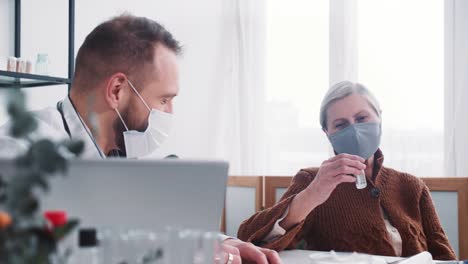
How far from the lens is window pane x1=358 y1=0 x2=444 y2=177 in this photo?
302cm

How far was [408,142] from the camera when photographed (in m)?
3.08

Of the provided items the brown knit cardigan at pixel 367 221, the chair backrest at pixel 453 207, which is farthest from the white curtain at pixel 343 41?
the brown knit cardigan at pixel 367 221

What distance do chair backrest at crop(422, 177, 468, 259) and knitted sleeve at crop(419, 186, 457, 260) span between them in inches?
6.2

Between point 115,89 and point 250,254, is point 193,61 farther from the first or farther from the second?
point 250,254

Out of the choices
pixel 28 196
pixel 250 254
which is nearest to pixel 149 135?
pixel 250 254

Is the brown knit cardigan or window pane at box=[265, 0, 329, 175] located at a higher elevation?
window pane at box=[265, 0, 329, 175]

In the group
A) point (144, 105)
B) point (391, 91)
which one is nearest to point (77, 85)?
point (144, 105)

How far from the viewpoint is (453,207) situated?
1955 mm

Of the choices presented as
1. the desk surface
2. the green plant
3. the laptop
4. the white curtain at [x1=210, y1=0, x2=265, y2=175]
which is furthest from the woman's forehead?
the white curtain at [x1=210, y1=0, x2=265, y2=175]

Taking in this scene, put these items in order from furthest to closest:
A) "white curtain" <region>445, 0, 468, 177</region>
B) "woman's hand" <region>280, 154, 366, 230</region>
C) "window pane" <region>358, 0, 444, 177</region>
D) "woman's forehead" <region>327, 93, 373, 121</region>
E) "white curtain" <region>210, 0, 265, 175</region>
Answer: "white curtain" <region>210, 0, 265, 175</region>
"window pane" <region>358, 0, 444, 177</region>
"white curtain" <region>445, 0, 468, 177</region>
"woman's forehead" <region>327, 93, 373, 121</region>
"woman's hand" <region>280, 154, 366, 230</region>

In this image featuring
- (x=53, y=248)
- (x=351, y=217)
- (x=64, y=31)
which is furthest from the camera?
(x=64, y=31)

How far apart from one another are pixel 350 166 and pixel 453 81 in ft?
5.33

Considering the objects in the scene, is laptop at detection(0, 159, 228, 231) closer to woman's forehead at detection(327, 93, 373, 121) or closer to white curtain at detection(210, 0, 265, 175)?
woman's forehead at detection(327, 93, 373, 121)

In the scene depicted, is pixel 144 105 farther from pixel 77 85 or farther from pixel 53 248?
pixel 53 248
